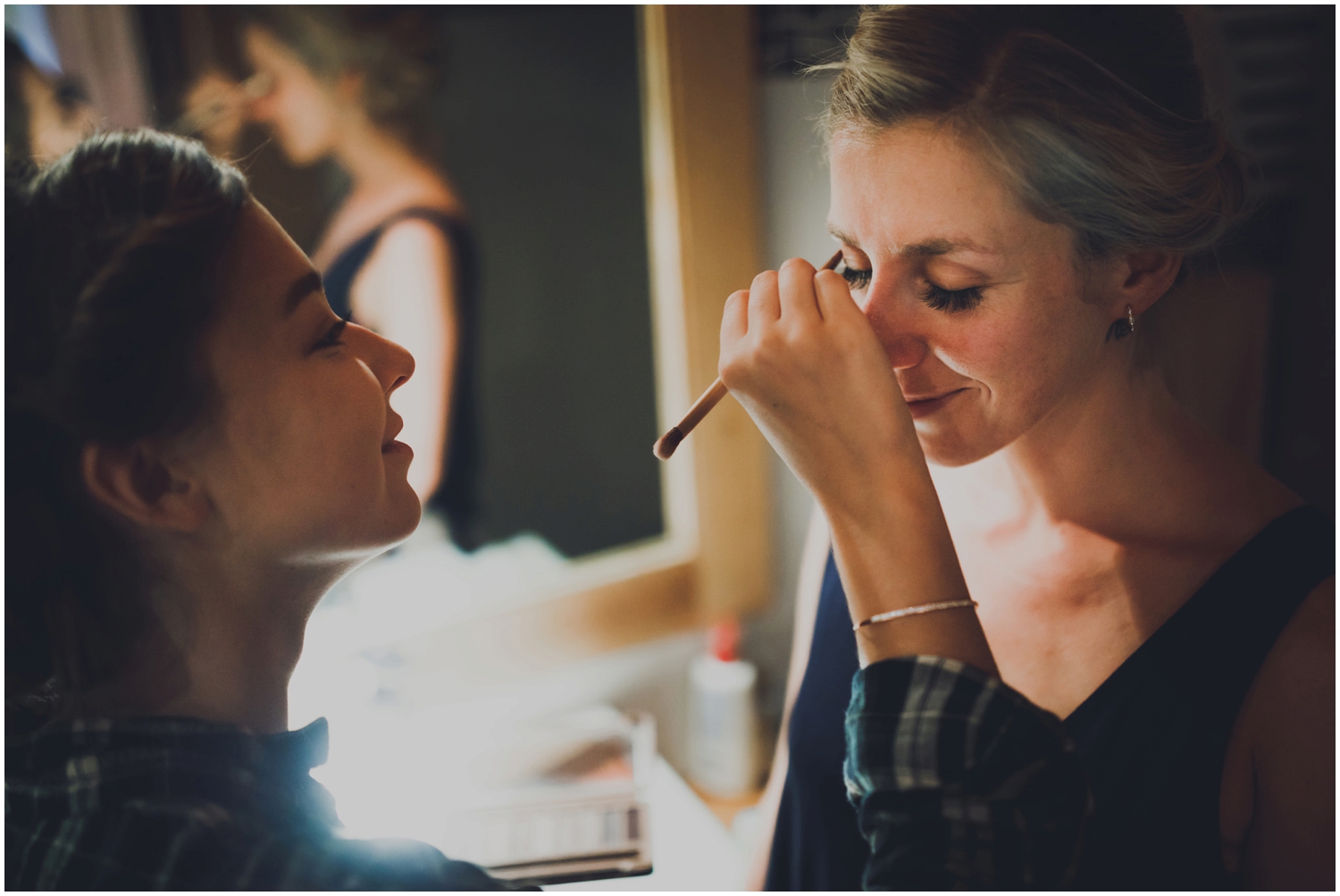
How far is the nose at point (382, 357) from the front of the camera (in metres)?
0.56

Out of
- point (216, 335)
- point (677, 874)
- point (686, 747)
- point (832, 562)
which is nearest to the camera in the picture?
point (216, 335)

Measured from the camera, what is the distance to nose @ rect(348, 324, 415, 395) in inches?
22.1

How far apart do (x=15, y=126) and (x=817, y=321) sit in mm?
797

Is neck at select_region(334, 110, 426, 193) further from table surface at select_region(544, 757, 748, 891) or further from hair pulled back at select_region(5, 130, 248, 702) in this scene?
table surface at select_region(544, 757, 748, 891)

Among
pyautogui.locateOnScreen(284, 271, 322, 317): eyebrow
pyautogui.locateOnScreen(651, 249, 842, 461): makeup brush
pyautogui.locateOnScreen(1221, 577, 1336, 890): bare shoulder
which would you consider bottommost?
pyautogui.locateOnScreen(1221, 577, 1336, 890): bare shoulder

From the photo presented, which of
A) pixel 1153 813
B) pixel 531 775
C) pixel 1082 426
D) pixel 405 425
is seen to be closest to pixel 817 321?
pixel 1082 426

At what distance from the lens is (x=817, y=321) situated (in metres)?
0.51

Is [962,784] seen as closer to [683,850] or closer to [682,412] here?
[683,850]

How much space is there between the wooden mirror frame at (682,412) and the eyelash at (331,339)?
696mm

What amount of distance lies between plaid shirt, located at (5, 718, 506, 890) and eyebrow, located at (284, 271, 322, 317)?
0.84 feet

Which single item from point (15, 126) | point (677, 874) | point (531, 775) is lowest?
point (677, 874)

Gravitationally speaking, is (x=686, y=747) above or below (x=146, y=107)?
below

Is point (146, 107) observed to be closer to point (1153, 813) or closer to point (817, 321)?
point (817, 321)

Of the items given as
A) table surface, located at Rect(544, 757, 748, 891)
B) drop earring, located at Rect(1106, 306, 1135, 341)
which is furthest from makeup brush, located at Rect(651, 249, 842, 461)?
table surface, located at Rect(544, 757, 748, 891)
